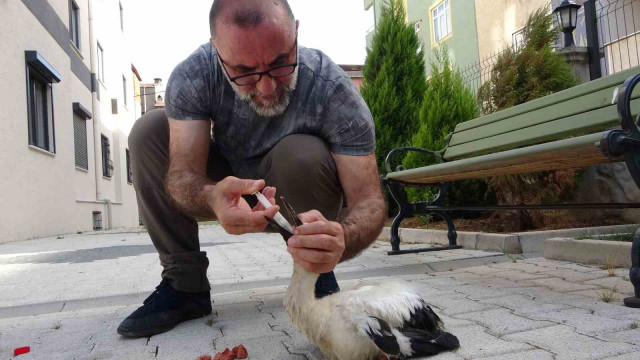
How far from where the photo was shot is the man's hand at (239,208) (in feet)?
5.65

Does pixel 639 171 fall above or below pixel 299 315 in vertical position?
above

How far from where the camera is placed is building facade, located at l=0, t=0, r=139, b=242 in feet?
29.6

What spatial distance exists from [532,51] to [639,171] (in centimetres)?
400

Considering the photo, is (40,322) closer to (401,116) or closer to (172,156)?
(172,156)

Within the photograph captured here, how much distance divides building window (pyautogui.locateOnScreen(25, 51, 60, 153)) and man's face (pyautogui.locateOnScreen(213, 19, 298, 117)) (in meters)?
9.32

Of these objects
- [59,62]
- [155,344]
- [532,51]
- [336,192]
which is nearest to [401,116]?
[532,51]

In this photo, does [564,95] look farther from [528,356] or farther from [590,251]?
[528,356]

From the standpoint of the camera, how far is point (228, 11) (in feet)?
7.11

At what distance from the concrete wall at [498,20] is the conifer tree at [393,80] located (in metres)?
6.63

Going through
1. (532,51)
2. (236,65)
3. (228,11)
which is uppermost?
(532,51)

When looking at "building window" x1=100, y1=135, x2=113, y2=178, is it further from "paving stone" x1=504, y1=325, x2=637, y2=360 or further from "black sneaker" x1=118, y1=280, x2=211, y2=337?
"paving stone" x1=504, y1=325, x2=637, y2=360

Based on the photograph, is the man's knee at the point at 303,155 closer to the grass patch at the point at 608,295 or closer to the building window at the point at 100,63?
the grass patch at the point at 608,295

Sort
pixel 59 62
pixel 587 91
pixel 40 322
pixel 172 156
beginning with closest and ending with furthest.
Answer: pixel 172 156 < pixel 40 322 < pixel 587 91 < pixel 59 62

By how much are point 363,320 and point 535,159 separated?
70.7 inches
